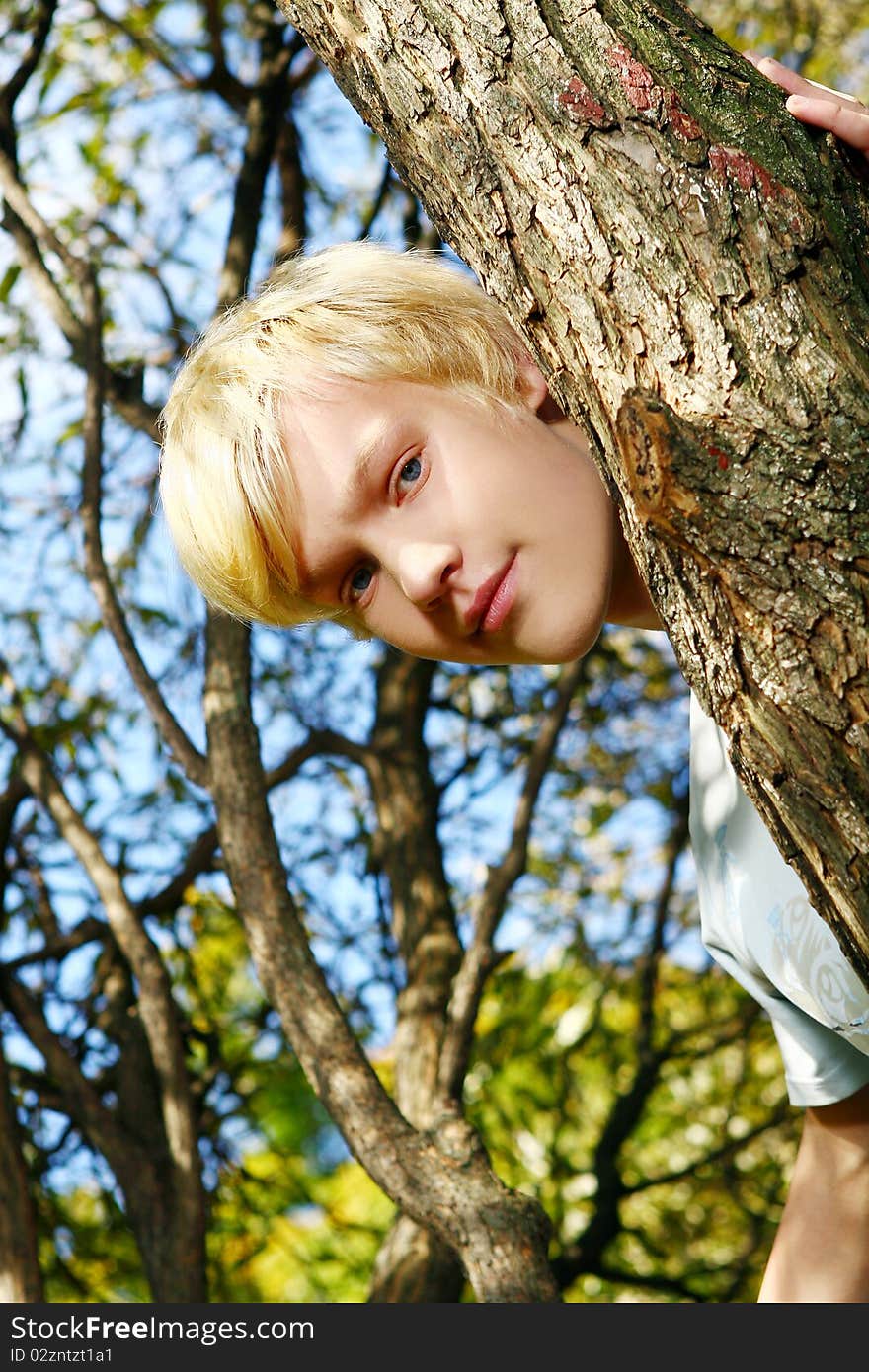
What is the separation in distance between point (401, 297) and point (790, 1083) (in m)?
0.92

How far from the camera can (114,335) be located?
2.48m

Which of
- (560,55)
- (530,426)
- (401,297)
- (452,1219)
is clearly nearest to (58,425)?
(401,297)

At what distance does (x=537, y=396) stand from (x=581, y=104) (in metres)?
0.46

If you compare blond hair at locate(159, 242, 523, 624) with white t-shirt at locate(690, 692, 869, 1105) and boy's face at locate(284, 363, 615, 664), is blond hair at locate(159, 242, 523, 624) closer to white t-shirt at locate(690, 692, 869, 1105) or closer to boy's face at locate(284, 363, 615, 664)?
boy's face at locate(284, 363, 615, 664)

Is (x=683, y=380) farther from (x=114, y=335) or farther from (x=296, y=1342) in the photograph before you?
(x=114, y=335)

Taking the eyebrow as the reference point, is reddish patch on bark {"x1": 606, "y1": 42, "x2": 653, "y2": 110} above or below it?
below

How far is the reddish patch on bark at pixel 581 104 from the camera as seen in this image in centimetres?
80

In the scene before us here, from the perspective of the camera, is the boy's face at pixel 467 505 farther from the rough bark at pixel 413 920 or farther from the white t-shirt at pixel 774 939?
the rough bark at pixel 413 920

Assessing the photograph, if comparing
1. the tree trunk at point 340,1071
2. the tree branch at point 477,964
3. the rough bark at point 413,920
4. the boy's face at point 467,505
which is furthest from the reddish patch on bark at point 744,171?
the rough bark at point 413,920

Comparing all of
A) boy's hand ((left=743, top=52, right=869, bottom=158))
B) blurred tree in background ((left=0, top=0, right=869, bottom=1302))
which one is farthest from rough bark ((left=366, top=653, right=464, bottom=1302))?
boy's hand ((left=743, top=52, right=869, bottom=158))

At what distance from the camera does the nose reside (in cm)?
119

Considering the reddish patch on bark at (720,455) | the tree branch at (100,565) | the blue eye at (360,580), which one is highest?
the tree branch at (100,565)

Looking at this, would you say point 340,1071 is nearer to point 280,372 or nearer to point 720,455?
point 280,372

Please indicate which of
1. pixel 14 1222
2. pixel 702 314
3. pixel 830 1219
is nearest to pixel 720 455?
pixel 702 314
